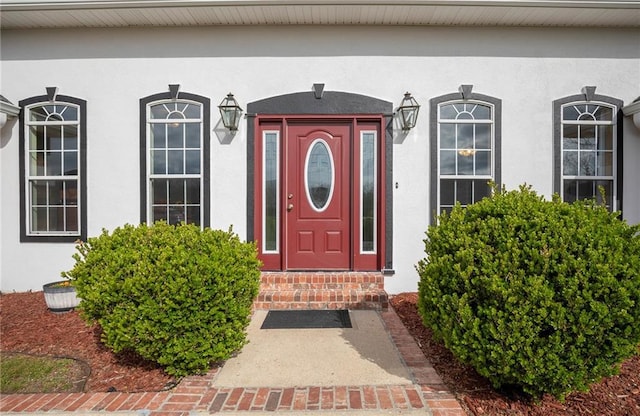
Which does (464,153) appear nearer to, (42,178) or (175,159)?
(175,159)

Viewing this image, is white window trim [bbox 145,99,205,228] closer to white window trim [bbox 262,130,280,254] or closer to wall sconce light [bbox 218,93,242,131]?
wall sconce light [bbox 218,93,242,131]

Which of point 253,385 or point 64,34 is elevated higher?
point 64,34

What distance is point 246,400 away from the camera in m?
2.40

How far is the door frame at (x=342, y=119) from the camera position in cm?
486

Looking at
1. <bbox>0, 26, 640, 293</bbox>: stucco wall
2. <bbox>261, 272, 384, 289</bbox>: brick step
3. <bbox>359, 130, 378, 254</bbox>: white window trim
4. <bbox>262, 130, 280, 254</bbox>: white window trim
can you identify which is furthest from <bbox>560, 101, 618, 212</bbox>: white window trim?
<bbox>262, 130, 280, 254</bbox>: white window trim

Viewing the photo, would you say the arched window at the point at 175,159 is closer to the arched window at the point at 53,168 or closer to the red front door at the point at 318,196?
the arched window at the point at 53,168

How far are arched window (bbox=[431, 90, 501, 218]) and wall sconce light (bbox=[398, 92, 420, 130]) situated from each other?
0.42 meters

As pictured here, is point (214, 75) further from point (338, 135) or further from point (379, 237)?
point (379, 237)

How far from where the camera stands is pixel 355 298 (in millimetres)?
4312

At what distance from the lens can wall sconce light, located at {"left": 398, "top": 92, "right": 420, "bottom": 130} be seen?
4.70 m

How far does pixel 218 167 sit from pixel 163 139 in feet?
3.20

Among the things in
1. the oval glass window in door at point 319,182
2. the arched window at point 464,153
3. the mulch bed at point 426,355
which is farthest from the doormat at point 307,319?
the arched window at point 464,153

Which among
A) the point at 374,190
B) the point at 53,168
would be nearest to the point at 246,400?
the point at 374,190

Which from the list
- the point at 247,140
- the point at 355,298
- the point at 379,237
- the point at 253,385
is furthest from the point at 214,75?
the point at 253,385
